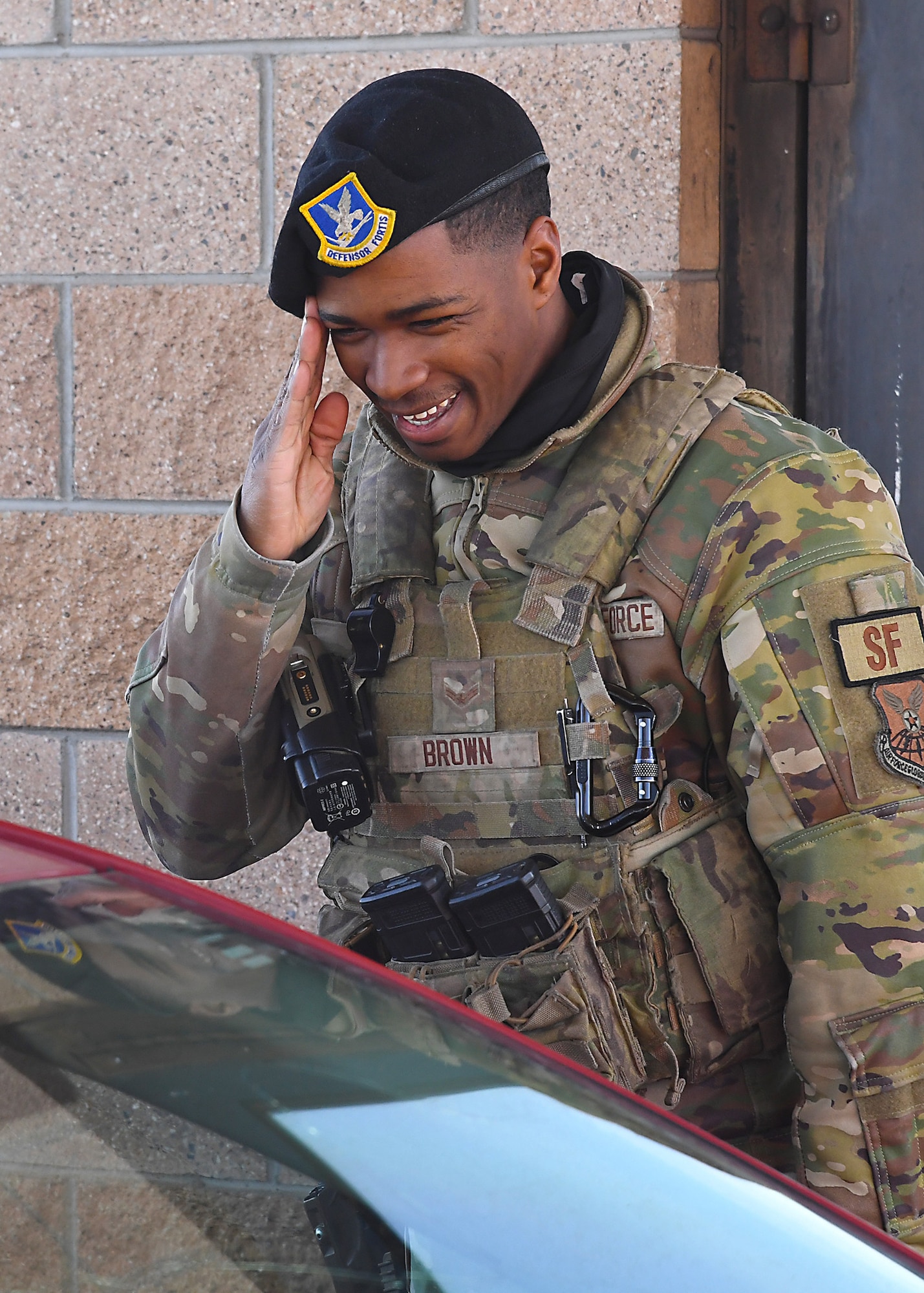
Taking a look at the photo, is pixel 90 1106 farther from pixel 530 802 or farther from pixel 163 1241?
pixel 530 802

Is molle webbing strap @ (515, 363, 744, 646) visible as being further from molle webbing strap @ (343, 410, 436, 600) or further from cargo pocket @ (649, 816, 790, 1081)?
cargo pocket @ (649, 816, 790, 1081)

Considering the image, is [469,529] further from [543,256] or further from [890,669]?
[890,669]

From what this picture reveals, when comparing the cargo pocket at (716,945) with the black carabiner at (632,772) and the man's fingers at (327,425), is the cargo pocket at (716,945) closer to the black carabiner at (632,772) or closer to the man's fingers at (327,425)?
the black carabiner at (632,772)

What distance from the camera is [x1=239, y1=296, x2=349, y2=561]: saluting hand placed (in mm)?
1435

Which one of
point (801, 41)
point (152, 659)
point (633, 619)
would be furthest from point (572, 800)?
point (801, 41)

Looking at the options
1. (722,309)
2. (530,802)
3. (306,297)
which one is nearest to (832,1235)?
(530,802)

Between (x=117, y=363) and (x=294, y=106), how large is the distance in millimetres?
607

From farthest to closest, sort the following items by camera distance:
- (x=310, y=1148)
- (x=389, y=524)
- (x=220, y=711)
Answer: (x=389, y=524) → (x=220, y=711) → (x=310, y=1148)

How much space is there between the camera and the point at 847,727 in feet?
4.28

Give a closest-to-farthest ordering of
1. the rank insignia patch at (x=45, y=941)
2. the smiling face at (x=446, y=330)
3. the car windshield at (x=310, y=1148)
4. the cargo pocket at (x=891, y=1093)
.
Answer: the car windshield at (x=310, y=1148) → the rank insignia patch at (x=45, y=941) → the cargo pocket at (x=891, y=1093) → the smiling face at (x=446, y=330)

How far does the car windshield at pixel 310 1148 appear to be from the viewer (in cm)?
80

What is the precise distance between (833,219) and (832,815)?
163 centimetres

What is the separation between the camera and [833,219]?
2.53 metres

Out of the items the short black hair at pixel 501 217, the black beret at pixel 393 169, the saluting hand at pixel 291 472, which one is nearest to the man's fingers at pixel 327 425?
the saluting hand at pixel 291 472
